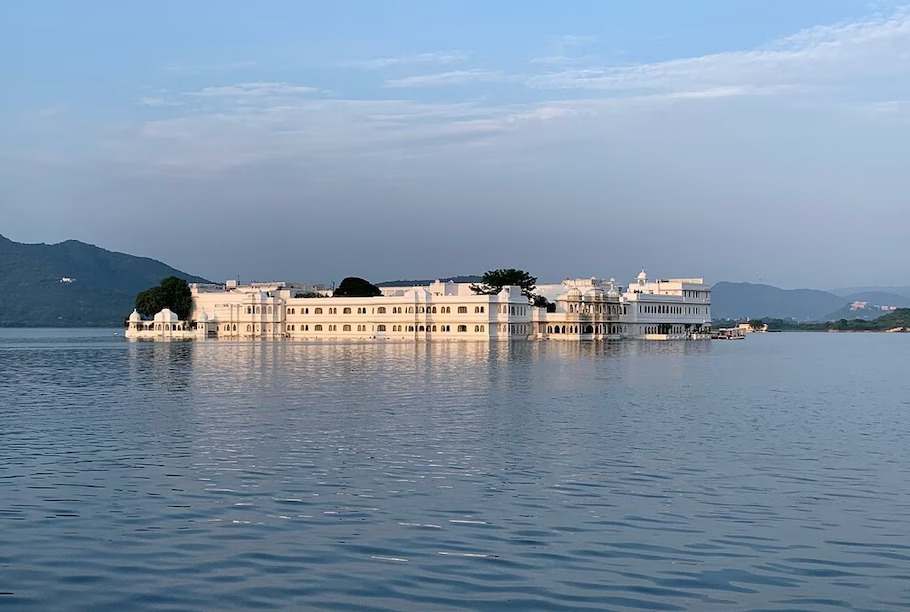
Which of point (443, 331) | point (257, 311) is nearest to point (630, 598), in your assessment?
point (443, 331)

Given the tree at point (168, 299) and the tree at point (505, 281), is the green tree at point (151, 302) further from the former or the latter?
the tree at point (505, 281)

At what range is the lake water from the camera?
12.9 meters

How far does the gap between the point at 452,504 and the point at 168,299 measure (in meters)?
128

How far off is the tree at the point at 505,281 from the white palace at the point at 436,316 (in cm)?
216

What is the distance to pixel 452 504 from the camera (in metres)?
17.9

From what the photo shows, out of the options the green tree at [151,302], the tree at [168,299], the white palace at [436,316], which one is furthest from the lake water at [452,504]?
the tree at [168,299]

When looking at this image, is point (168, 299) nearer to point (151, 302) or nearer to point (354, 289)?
point (151, 302)

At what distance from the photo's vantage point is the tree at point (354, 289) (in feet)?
492

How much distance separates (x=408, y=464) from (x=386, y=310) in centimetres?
10430

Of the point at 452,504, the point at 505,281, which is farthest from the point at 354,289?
the point at 452,504

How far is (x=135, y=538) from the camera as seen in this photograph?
50.1ft

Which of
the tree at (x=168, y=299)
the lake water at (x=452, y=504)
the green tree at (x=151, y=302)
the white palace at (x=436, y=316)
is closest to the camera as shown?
the lake water at (x=452, y=504)

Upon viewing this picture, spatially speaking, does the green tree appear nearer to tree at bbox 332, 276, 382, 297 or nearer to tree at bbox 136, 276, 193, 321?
tree at bbox 136, 276, 193, 321

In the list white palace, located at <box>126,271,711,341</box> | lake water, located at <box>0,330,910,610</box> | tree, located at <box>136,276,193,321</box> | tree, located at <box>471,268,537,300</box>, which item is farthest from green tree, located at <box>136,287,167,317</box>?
lake water, located at <box>0,330,910,610</box>
